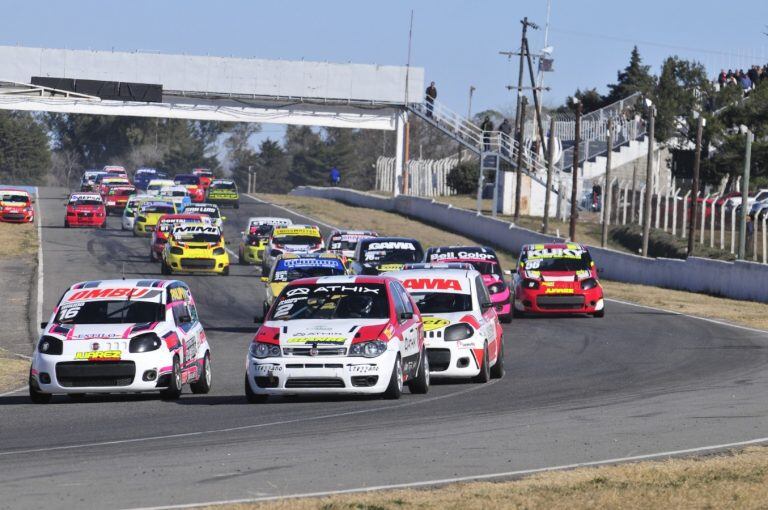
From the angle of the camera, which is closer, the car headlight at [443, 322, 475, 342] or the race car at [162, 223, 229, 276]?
the car headlight at [443, 322, 475, 342]

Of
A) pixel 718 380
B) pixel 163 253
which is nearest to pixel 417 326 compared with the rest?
pixel 718 380

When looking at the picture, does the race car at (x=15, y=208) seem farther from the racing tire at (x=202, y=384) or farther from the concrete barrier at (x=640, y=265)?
the racing tire at (x=202, y=384)

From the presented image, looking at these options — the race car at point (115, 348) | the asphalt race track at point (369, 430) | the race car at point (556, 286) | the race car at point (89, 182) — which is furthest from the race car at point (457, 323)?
the race car at point (89, 182)

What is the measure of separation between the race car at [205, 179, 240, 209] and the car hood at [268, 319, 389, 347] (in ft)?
197

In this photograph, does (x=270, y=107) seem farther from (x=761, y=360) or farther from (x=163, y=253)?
(x=761, y=360)

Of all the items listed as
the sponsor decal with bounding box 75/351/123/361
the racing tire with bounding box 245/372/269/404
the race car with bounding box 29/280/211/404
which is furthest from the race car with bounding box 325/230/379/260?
the racing tire with bounding box 245/372/269/404

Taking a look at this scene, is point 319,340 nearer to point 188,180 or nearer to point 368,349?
point 368,349

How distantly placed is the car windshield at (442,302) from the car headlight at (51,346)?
15.3 feet

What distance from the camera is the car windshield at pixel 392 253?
32.2 meters

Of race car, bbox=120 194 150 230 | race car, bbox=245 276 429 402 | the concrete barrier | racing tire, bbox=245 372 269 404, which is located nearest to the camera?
race car, bbox=245 276 429 402

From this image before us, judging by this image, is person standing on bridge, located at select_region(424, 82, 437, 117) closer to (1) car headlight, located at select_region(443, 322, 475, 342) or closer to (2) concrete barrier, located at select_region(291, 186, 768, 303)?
(2) concrete barrier, located at select_region(291, 186, 768, 303)

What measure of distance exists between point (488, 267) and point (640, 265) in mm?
14866

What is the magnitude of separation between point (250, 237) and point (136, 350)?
30692 millimetres

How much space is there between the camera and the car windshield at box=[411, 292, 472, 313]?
1826cm
